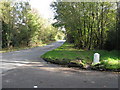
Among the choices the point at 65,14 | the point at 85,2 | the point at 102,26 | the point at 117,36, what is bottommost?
the point at 117,36

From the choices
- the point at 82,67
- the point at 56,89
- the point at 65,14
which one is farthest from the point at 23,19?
the point at 56,89

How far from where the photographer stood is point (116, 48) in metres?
11.7

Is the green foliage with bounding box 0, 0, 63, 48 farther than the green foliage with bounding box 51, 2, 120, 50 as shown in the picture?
Yes

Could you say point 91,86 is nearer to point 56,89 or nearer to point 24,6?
point 56,89

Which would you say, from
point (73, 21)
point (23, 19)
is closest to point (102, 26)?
point (73, 21)

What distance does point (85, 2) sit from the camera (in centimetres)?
1377

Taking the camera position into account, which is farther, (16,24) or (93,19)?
(16,24)

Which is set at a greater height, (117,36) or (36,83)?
(117,36)

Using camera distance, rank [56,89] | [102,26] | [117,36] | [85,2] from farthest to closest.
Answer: [102,26]
[85,2]
[117,36]
[56,89]

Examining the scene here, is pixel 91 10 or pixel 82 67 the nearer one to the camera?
pixel 82 67

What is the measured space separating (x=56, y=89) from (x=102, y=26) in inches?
498

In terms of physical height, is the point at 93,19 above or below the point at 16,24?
below

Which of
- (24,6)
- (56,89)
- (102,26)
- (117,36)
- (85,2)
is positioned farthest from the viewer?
(24,6)

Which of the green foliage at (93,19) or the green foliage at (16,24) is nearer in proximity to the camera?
the green foliage at (93,19)
